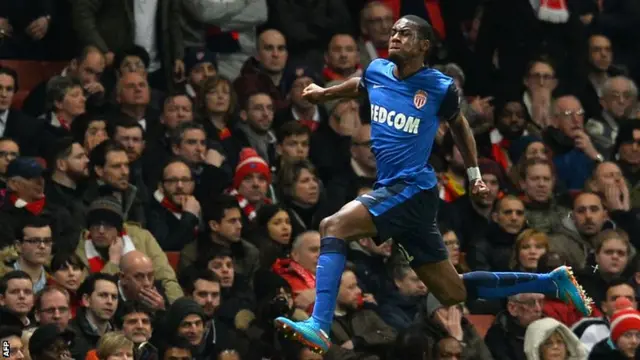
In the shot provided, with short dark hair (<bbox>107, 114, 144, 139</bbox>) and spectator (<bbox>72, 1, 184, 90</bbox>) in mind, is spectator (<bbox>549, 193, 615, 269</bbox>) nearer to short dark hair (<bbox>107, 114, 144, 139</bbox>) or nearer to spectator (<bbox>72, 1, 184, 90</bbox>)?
spectator (<bbox>72, 1, 184, 90</bbox>)

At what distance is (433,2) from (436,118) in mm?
8340

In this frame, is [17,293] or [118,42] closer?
[17,293]

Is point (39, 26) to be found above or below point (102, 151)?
above

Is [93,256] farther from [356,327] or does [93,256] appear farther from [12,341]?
[356,327]

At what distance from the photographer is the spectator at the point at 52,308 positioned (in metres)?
15.8

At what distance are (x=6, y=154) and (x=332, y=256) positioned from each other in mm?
4485

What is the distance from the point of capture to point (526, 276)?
14742 mm

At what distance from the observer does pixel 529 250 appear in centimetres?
1859

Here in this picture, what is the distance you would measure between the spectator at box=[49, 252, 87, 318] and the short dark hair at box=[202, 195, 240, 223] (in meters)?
1.64

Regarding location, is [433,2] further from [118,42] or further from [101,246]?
[101,246]

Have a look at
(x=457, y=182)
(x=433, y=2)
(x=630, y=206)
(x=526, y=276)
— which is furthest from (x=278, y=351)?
(x=433, y=2)

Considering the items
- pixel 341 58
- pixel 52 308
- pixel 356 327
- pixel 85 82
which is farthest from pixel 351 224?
pixel 341 58

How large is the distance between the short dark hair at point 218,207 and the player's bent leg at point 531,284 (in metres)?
3.57

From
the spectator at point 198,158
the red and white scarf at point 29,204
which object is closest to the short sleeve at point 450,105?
the red and white scarf at point 29,204
